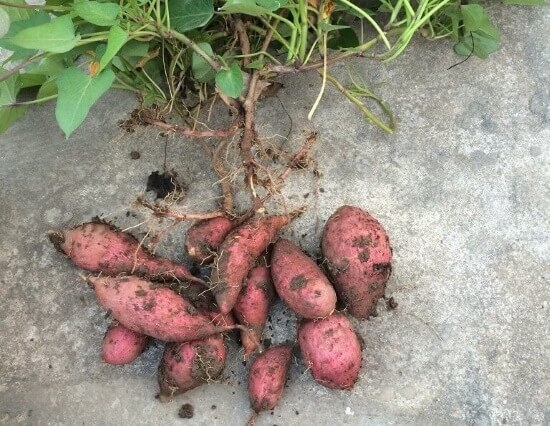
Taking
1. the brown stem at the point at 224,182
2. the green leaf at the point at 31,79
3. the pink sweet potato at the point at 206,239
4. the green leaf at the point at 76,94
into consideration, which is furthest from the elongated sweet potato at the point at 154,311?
the green leaf at the point at 31,79

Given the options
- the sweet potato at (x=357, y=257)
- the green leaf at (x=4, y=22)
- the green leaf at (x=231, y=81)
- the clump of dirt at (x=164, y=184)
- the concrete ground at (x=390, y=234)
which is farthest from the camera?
the clump of dirt at (x=164, y=184)

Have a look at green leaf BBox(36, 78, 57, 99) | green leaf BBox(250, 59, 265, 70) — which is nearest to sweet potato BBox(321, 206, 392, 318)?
green leaf BBox(250, 59, 265, 70)

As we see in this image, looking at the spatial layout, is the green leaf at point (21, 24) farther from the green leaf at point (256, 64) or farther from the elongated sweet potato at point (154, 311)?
the elongated sweet potato at point (154, 311)

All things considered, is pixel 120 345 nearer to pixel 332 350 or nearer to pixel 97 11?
pixel 332 350

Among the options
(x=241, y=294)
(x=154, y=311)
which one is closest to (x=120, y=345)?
(x=154, y=311)

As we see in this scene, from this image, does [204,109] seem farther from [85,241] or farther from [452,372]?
[452,372]

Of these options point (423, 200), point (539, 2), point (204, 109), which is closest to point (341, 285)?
point (423, 200)
